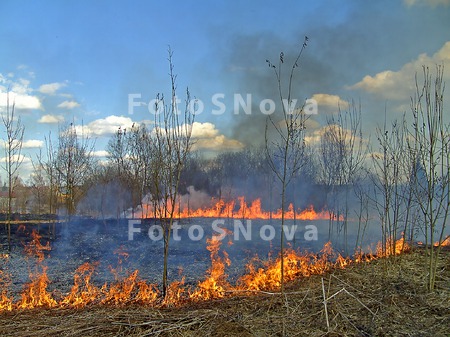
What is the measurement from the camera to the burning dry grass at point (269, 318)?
4.08 metres

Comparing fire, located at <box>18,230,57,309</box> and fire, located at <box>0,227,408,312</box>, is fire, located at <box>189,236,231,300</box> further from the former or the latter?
fire, located at <box>18,230,57,309</box>

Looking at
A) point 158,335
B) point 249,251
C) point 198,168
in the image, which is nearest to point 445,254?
point 249,251

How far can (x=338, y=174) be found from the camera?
11.6 metres

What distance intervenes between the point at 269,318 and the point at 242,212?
22.3 meters

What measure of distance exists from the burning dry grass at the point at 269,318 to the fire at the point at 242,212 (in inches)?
795

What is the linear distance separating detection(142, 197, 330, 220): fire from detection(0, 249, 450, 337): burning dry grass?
2019 cm

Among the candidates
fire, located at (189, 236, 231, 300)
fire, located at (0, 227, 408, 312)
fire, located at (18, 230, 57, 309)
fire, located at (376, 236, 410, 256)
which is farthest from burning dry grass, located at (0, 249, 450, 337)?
fire, located at (376, 236, 410, 256)

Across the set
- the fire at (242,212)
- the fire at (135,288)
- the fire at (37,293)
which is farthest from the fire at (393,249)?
the fire at (242,212)

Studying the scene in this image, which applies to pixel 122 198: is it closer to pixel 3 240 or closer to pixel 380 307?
pixel 3 240

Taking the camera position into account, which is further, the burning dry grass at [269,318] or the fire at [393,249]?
the fire at [393,249]

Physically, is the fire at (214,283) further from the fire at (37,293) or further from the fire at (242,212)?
the fire at (242,212)

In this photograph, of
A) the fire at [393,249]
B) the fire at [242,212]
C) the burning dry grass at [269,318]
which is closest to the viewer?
the burning dry grass at [269,318]

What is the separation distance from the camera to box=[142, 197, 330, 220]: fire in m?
26.0

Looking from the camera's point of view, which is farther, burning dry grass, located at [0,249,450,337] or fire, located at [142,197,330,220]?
fire, located at [142,197,330,220]
